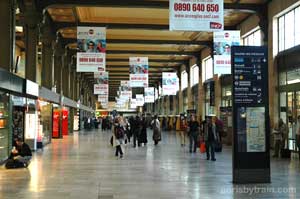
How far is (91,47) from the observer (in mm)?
19828

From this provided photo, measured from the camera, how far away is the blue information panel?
10375 mm

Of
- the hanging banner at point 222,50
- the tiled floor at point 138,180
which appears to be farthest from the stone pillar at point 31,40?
the hanging banner at point 222,50

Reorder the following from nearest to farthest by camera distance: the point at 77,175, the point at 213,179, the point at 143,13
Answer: the point at 213,179 < the point at 77,175 < the point at 143,13

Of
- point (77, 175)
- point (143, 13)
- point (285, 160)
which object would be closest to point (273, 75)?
point (285, 160)

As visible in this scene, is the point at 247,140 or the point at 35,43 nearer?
the point at 247,140

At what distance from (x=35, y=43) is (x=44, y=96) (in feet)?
8.73

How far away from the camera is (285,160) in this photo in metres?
16.2

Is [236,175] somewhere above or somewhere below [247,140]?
below

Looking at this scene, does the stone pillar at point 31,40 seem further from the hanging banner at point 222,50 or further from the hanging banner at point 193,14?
the hanging banner at point 193,14

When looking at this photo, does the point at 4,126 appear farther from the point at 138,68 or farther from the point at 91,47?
the point at 138,68

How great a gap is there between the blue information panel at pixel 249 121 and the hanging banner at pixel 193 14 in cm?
160

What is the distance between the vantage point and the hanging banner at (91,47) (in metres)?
19.7

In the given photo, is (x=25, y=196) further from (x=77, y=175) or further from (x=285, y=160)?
(x=285, y=160)

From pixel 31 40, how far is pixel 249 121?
13.5 meters
